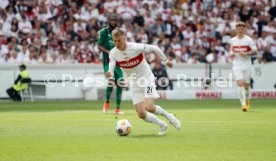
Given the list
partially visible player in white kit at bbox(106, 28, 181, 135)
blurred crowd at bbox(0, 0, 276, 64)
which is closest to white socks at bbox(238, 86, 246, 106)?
partially visible player in white kit at bbox(106, 28, 181, 135)

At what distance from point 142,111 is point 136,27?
19.8 m

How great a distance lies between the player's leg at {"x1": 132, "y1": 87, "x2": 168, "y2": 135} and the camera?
48.0 feet

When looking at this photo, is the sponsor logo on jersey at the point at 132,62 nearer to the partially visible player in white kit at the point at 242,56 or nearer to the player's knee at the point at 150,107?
the player's knee at the point at 150,107

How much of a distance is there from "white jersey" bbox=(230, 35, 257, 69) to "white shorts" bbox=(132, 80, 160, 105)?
854cm

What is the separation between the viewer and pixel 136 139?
13859 millimetres

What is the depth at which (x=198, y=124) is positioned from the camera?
17250 millimetres

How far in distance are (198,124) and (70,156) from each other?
252 inches

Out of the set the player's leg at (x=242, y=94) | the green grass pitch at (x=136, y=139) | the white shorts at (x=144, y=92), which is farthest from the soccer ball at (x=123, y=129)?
the player's leg at (x=242, y=94)

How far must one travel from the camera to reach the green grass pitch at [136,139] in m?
11.4

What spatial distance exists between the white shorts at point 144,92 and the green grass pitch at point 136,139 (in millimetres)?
690

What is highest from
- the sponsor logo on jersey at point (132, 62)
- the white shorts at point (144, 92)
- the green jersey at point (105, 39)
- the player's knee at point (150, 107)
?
the green jersey at point (105, 39)

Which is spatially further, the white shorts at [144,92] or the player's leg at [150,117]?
the white shorts at [144,92]

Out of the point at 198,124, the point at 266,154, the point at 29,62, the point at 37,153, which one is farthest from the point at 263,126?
the point at 29,62

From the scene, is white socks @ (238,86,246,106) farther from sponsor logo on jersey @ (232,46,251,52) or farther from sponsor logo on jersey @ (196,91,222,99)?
sponsor logo on jersey @ (196,91,222,99)
